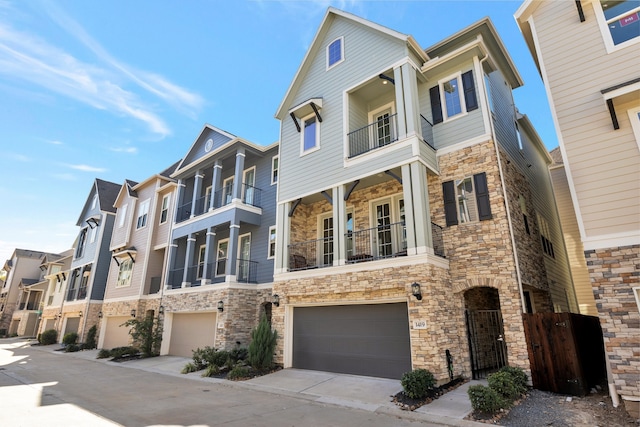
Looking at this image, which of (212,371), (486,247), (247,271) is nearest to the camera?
(486,247)

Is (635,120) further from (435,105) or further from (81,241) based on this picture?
(81,241)

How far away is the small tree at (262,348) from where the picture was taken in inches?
454

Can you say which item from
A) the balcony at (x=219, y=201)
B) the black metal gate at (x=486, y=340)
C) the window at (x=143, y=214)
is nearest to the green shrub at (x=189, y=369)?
the balcony at (x=219, y=201)

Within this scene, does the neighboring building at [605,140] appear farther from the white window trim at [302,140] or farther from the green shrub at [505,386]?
the white window trim at [302,140]

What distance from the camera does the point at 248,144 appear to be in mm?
16609

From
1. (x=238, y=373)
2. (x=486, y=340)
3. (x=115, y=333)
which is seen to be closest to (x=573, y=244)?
(x=486, y=340)

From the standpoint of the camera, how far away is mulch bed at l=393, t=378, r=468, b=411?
7.23 m

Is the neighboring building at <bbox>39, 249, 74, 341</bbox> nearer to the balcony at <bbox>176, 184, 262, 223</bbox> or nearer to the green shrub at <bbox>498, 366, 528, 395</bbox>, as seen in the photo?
the balcony at <bbox>176, 184, 262, 223</bbox>

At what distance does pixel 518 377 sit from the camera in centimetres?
773

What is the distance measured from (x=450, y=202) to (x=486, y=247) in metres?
1.74

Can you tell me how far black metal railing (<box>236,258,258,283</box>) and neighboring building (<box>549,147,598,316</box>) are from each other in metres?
14.6

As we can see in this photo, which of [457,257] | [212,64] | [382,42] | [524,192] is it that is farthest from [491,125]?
[212,64]

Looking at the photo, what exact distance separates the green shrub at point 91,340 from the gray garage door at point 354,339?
17563 mm

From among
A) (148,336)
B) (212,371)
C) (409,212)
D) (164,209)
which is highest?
(164,209)
